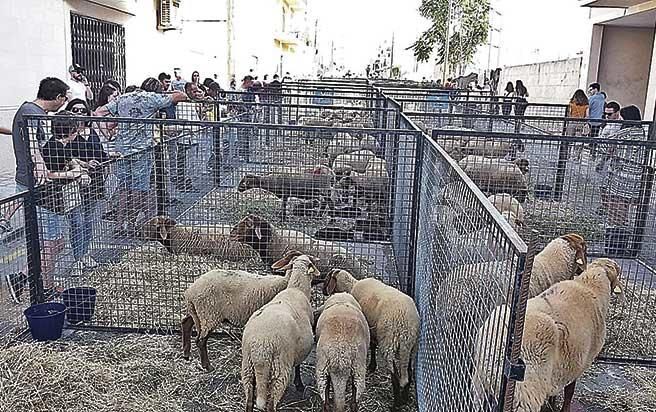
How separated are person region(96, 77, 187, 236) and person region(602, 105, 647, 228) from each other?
15.6 feet

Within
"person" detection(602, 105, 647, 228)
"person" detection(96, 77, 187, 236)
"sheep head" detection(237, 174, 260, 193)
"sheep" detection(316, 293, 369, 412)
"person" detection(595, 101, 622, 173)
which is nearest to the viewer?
"sheep" detection(316, 293, 369, 412)

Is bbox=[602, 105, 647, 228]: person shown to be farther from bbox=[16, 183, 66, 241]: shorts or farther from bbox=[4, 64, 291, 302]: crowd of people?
bbox=[16, 183, 66, 241]: shorts

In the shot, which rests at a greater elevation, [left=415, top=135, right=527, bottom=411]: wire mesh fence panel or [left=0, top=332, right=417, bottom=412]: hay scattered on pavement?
[left=415, top=135, right=527, bottom=411]: wire mesh fence panel

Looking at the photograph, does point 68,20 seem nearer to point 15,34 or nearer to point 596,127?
point 15,34

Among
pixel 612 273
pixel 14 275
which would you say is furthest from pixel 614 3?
pixel 14 275

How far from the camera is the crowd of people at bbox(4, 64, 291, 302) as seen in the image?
17.8 feet

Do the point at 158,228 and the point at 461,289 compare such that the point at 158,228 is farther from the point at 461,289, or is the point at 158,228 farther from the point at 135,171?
the point at 461,289

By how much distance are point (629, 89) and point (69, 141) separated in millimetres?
18771

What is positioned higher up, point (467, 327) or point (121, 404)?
point (467, 327)

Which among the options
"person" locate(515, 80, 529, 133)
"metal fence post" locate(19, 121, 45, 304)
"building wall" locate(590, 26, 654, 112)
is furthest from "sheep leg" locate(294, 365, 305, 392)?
"building wall" locate(590, 26, 654, 112)

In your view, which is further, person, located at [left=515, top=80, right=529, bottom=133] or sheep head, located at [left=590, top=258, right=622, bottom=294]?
person, located at [left=515, top=80, right=529, bottom=133]

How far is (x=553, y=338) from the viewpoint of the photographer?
329cm

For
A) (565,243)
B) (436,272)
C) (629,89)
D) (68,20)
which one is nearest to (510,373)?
(436,272)

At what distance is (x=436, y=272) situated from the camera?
151 inches
